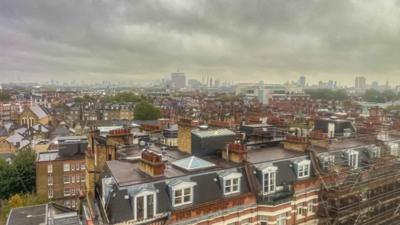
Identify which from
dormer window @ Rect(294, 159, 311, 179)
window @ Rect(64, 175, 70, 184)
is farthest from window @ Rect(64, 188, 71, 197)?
dormer window @ Rect(294, 159, 311, 179)

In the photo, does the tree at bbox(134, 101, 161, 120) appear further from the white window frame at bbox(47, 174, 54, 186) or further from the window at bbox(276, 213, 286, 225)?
the window at bbox(276, 213, 286, 225)

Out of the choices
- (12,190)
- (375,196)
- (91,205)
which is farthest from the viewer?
(12,190)

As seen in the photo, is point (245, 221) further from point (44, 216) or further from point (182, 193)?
point (44, 216)

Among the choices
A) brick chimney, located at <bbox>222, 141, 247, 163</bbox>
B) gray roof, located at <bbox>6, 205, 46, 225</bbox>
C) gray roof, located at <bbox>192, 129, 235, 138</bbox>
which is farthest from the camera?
gray roof, located at <bbox>6, 205, 46, 225</bbox>

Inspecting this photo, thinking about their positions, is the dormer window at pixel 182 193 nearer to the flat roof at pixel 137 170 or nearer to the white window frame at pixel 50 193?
the flat roof at pixel 137 170

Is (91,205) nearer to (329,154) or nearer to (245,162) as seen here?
(245,162)

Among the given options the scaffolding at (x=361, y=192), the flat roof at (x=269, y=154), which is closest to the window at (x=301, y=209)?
the scaffolding at (x=361, y=192)

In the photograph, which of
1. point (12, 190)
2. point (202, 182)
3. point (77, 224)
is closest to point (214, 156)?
point (202, 182)
